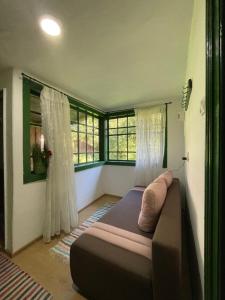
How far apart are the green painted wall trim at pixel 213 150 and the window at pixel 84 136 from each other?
2.62 m

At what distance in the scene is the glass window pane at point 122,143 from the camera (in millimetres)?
3758

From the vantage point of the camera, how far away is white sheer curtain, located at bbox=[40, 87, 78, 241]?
2.12 meters

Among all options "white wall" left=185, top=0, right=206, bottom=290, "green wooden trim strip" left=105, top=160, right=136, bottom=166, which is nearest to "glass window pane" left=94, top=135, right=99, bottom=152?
"green wooden trim strip" left=105, top=160, right=136, bottom=166

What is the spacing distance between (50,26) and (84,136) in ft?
7.25

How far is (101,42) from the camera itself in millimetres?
1394

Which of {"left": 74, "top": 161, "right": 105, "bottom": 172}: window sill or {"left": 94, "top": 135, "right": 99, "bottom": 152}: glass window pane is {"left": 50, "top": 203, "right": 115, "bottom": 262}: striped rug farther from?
{"left": 94, "top": 135, "right": 99, "bottom": 152}: glass window pane

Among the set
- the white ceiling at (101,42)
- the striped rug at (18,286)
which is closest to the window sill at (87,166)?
the white ceiling at (101,42)

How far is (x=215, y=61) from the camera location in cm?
46

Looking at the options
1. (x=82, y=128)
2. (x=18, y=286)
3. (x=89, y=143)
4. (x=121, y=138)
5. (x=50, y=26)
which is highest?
(x=50, y=26)

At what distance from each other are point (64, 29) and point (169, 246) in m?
1.78

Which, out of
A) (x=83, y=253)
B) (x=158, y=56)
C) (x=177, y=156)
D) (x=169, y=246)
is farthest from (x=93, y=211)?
(x=158, y=56)

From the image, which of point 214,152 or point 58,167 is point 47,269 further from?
point 214,152

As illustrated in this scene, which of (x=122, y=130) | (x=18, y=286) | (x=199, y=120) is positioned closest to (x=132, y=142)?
(x=122, y=130)

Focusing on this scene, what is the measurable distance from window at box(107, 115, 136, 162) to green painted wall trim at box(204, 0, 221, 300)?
312cm
